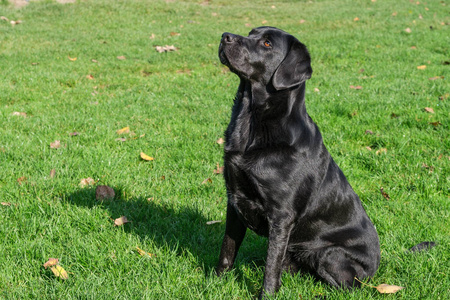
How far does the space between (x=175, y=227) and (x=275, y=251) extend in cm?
112

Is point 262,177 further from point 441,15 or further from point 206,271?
point 441,15

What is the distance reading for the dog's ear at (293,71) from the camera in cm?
269

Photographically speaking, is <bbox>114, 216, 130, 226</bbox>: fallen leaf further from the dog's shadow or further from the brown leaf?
the brown leaf

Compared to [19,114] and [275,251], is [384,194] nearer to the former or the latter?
[275,251]

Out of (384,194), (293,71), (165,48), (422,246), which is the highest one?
(293,71)

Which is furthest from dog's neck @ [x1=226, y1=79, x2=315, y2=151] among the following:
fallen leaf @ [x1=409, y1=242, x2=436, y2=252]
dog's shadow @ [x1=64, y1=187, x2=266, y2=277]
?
fallen leaf @ [x1=409, y1=242, x2=436, y2=252]

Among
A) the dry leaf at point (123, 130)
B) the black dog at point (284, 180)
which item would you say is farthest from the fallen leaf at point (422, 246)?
the dry leaf at point (123, 130)

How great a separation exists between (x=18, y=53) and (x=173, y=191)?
6904 millimetres

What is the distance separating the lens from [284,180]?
2627 millimetres

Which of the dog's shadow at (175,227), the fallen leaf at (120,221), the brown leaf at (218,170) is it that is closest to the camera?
the dog's shadow at (175,227)

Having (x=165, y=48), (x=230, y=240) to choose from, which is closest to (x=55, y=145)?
(x=230, y=240)

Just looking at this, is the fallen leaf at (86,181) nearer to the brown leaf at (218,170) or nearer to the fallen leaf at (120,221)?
the fallen leaf at (120,221)

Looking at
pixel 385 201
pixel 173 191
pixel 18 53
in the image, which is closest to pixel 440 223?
pixel 385 201

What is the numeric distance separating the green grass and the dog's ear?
4.41ft
